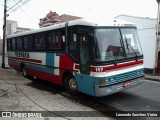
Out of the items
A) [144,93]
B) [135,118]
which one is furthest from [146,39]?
[135,118]

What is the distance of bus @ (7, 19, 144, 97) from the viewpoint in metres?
8.27

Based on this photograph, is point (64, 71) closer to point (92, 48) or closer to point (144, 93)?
point (92, 48)

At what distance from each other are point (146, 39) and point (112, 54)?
1074cm

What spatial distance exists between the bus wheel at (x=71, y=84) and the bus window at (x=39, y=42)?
8.17 ft

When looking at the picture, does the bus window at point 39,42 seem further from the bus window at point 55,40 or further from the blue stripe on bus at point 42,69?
the blue stripe on bus at point 42,69

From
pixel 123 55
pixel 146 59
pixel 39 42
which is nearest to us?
pixel 123 55

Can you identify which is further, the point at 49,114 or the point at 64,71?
the point at 64,71

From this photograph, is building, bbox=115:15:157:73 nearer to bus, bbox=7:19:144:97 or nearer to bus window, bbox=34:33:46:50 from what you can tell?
bus, bbox=7:19:144:97

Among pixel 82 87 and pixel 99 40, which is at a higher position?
pixel 99 40

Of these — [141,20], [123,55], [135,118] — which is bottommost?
[135,118]

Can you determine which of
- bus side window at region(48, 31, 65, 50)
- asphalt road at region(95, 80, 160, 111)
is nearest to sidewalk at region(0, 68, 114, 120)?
asphalt road at region(95, 80, 160, 111)

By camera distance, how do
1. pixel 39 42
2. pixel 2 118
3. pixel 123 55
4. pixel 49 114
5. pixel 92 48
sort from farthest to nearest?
pixel 39 42, pixel 123 55, pixel 92 48, pixel 49 114, pixel 2 118

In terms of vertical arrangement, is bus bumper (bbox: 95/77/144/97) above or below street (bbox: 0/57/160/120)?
above

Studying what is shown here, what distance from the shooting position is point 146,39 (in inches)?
728
